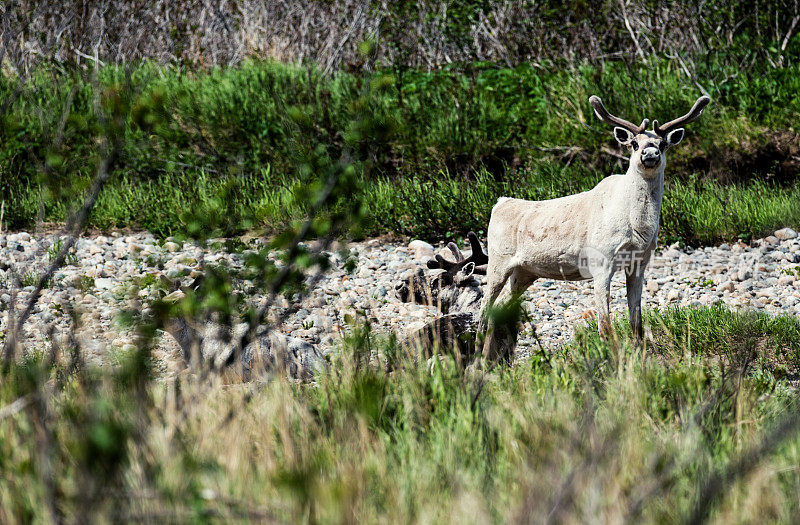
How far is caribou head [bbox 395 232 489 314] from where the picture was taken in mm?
6871

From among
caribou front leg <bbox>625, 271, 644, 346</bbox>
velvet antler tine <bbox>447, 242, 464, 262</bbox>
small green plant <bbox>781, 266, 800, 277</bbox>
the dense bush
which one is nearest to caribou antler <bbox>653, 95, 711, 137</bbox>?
caribou front leg <bbox>625, 271, 644, 346</bbox>

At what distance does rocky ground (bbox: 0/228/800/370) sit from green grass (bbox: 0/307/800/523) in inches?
86.2

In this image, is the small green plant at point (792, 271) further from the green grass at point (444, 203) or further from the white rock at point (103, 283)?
the white rock at point (103, 283)

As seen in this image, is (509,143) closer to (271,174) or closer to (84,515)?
(271,174)

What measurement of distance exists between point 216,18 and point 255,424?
44.5 ft

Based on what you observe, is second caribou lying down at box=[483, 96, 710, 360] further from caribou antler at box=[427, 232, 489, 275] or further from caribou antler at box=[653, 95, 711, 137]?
caribou antler at box=[427, 232, 489, 275]

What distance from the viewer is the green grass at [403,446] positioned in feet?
7.70

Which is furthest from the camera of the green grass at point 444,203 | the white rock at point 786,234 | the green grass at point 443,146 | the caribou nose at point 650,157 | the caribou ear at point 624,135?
the green grass at point 443,146

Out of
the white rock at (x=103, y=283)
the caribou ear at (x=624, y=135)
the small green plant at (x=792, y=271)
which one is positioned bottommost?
the white rock at (x=103, y=283)

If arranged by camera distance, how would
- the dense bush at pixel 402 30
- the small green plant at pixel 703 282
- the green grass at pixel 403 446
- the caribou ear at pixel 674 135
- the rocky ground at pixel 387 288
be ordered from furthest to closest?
the dense bush at pixel 402 30
the small green plant at pixel 703 282
the rocky ground at pixel 387 288
the caribou ear at pixel 674 135
the green grass at pixel 403 446

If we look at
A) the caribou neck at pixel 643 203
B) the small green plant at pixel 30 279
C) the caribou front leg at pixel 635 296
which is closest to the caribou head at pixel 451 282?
the caribou front leg at pixel 635 296

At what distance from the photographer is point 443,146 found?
1062 cm

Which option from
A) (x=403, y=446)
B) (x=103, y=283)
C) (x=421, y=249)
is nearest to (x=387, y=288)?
(x=421, y=249)

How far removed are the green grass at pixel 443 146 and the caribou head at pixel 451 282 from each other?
2224mm
